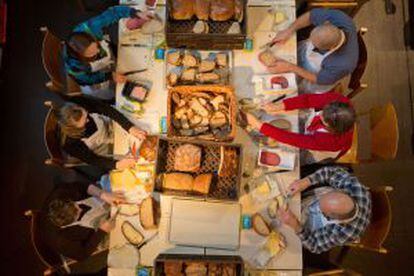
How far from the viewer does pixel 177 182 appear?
3055 millimetres

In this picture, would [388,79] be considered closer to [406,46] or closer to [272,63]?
[406,46]

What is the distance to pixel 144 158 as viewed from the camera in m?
3.36

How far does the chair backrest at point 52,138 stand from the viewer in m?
3.41

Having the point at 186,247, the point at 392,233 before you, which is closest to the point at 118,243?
the point at 186,247

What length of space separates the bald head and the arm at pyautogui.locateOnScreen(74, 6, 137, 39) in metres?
1.51

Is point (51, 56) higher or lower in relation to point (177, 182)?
higher

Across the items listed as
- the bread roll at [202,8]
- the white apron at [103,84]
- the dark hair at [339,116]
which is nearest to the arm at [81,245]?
the white apron at [103,84]

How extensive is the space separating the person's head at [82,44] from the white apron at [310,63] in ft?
5.82

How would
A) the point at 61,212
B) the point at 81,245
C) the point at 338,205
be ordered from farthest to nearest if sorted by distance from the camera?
the point at 81,245
the point at 61,212
the point at 338,205

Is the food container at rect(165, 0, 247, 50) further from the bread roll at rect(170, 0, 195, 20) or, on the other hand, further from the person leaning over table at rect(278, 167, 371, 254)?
the person leaning over table at rect(278, 167, 371, 254)

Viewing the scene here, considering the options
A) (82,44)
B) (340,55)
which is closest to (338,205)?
(340,55)

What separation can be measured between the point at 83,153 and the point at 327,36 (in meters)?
2.12

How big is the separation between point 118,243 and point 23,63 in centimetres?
257

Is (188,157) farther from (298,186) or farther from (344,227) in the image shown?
(344,227)
